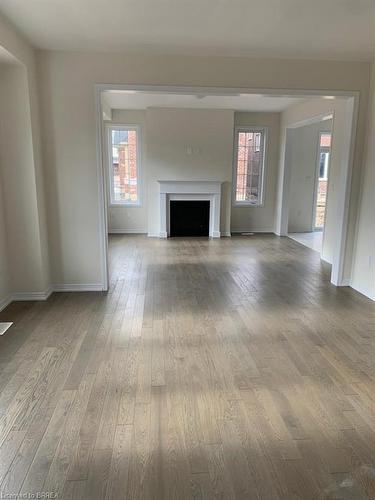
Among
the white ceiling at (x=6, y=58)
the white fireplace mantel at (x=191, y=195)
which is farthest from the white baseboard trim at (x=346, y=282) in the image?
the white ceiling at (x=6, y=58)

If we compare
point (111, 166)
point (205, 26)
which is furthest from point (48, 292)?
point (111, 166)

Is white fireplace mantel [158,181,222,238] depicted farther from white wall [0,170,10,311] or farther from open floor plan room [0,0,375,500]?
white wall [0,170,10,311]

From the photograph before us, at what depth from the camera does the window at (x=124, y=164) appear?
7711 mm

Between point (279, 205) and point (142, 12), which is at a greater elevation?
point (142, 12)

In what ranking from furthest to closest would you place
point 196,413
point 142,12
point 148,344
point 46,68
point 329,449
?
point 46,68 → point 148,344 → point 142,12 → point 196,413 → point 329,449

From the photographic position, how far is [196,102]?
6.63 meters

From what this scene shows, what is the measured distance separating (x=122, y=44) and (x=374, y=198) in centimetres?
312

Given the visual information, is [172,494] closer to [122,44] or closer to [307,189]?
[122,44]

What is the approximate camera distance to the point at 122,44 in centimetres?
353

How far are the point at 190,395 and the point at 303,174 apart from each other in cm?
694

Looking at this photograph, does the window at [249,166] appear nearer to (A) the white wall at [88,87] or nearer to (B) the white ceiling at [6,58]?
(A) the white wall at [88,87]

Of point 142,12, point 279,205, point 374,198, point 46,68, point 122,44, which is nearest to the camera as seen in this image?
point 142,12

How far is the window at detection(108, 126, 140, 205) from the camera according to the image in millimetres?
7711

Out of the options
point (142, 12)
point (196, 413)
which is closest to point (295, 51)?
point (142, 12)
